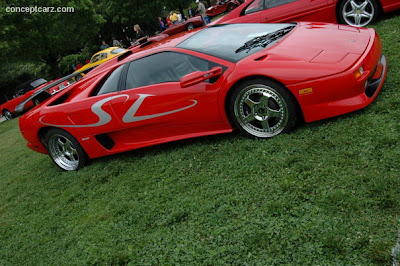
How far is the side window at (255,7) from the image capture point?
24.0ft

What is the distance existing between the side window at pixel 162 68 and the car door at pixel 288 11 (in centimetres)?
369

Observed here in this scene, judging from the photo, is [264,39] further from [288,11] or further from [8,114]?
[8,114]

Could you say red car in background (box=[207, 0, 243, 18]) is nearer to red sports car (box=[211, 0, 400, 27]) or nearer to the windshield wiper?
red sports car (box=[211, 0, 400, 27])

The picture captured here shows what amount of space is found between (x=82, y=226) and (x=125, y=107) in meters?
1.47

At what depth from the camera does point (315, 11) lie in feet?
21.7

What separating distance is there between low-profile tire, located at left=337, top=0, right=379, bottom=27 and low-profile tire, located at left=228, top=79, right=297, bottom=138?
143 inches

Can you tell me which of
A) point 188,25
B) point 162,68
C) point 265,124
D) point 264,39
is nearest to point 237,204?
point 265,124

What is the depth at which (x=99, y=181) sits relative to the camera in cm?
441

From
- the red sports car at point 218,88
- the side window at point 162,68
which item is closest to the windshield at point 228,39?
the red sports car at point 218,88

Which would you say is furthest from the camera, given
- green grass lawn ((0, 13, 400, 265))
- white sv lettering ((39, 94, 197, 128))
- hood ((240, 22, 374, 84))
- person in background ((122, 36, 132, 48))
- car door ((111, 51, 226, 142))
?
person in background ((122, 36, 132, 48))

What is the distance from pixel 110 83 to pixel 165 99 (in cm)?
94

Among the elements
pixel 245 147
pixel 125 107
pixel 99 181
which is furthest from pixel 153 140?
pixel 245 147

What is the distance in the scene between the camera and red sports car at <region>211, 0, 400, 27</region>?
5.96 m

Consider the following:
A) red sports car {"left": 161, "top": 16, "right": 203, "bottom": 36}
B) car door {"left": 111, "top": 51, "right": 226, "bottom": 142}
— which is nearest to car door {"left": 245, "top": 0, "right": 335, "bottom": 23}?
car door {"left": 111, "top": 51, "right": 226, "bottom": 142}
